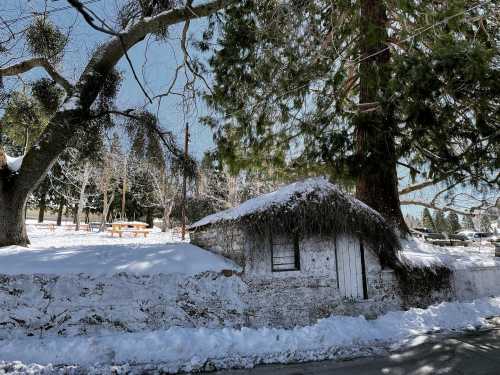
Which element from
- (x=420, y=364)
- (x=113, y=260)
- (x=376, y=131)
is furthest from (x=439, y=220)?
(x=113, y=260)

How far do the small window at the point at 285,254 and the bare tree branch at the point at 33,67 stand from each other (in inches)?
206

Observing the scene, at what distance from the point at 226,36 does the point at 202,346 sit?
659cm

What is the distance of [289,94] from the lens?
763cm

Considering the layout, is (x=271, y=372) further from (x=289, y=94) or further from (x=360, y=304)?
(x=289, y=94)

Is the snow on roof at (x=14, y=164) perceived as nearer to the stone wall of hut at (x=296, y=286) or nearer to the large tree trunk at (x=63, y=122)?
the large tree trunk at (x=63, y=122)

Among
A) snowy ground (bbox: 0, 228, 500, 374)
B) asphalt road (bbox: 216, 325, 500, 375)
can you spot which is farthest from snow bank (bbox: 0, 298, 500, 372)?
asphalt road (bbox: 216, 325, 500, 375)

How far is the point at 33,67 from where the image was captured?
715cm

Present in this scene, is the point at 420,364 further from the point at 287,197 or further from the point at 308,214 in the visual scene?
the point at 287,197

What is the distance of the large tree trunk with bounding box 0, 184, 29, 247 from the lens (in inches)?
236

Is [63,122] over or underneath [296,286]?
over

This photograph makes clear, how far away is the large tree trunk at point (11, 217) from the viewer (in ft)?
19.7

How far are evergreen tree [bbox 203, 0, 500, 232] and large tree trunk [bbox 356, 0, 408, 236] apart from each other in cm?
2

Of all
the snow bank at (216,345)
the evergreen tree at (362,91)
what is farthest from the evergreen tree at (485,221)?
the snow bank at (216,345)

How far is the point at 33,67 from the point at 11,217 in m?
3.31
